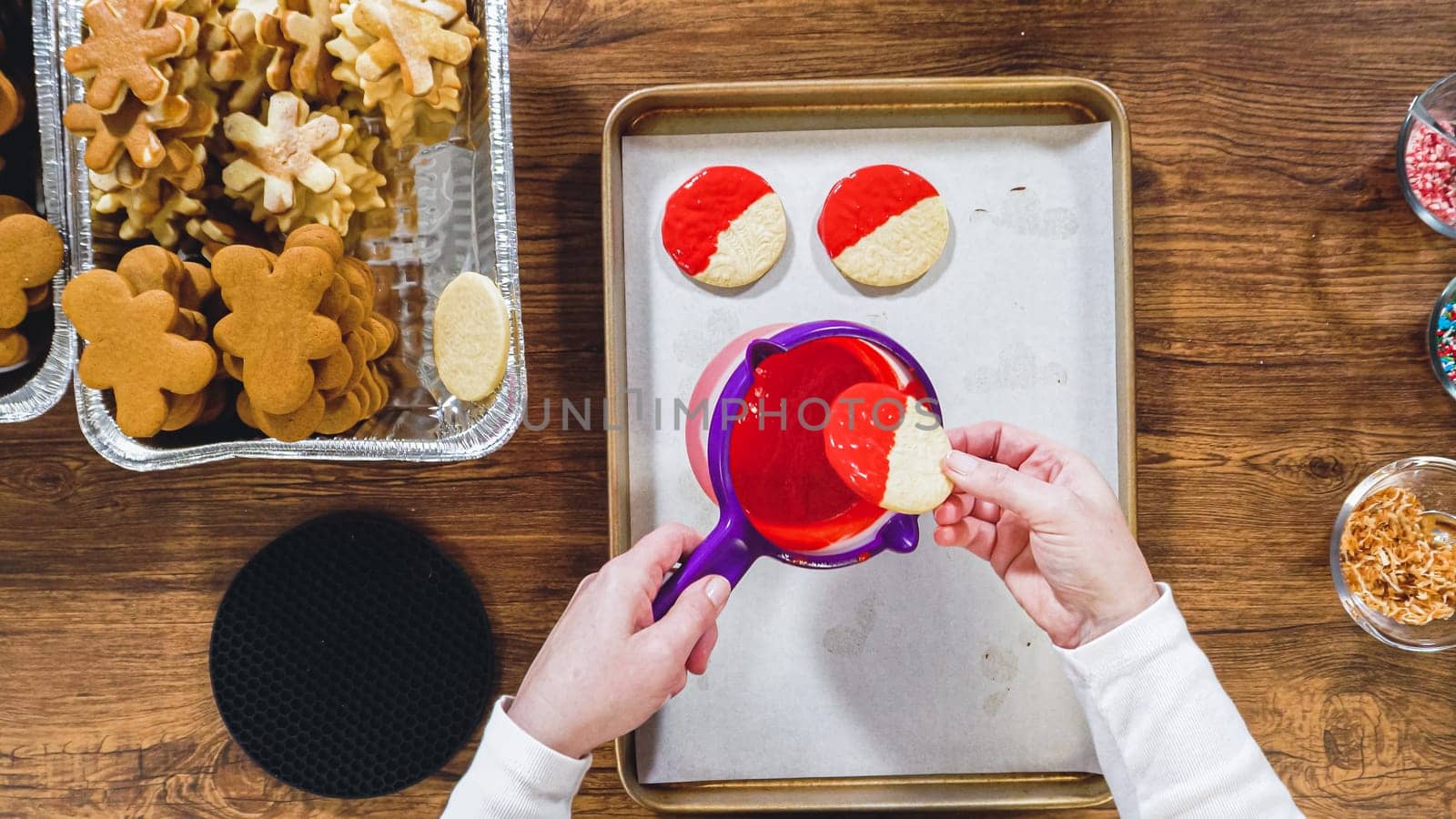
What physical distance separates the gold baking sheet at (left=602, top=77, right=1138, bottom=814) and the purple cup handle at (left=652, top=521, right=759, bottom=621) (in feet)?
0.56

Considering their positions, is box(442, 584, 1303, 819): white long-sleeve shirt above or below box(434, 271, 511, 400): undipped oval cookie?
below

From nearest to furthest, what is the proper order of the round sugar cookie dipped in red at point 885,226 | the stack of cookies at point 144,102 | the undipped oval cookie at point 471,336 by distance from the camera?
the stack of cookies at point 144,102 < the undipped oval cookie at point 471,336 < the round sugar cookie dipped in red at point 885,226

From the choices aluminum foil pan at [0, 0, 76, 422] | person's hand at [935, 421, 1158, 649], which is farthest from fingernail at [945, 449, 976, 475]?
aluminum foil pan at [0, 0, 76, 422]

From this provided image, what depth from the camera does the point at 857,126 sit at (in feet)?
3.20

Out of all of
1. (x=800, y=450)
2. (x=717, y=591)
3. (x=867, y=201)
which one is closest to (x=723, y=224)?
(x=867, y=201)

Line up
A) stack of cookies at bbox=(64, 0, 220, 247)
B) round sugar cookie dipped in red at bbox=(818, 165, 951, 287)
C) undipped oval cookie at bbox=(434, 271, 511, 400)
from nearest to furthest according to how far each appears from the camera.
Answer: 1. stack of cookies at bbox=(64, 0, 220, 247)
2. undipped oval cookie at bbox=(434, 271, 511, 400)
3. round sugar cookie dipped in red at bbox=(818, 165, 951, 287)

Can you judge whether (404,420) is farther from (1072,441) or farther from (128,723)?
(1072,441)

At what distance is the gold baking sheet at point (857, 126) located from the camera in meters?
0.94

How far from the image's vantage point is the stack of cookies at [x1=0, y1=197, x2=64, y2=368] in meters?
0.79

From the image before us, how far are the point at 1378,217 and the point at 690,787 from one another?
1.04m

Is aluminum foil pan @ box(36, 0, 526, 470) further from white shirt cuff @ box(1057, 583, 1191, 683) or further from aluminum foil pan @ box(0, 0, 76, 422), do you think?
white shirt cuff @ box(1057, 583, 1191, 683)

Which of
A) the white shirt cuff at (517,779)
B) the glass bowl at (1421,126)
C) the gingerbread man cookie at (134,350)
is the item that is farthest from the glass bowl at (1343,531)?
the gingerbread man cookie at (134,350)

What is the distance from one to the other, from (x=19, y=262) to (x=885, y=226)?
0.84 meters

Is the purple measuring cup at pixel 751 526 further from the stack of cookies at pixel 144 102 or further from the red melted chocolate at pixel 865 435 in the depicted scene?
the stack of cookies at pixel 144 102
